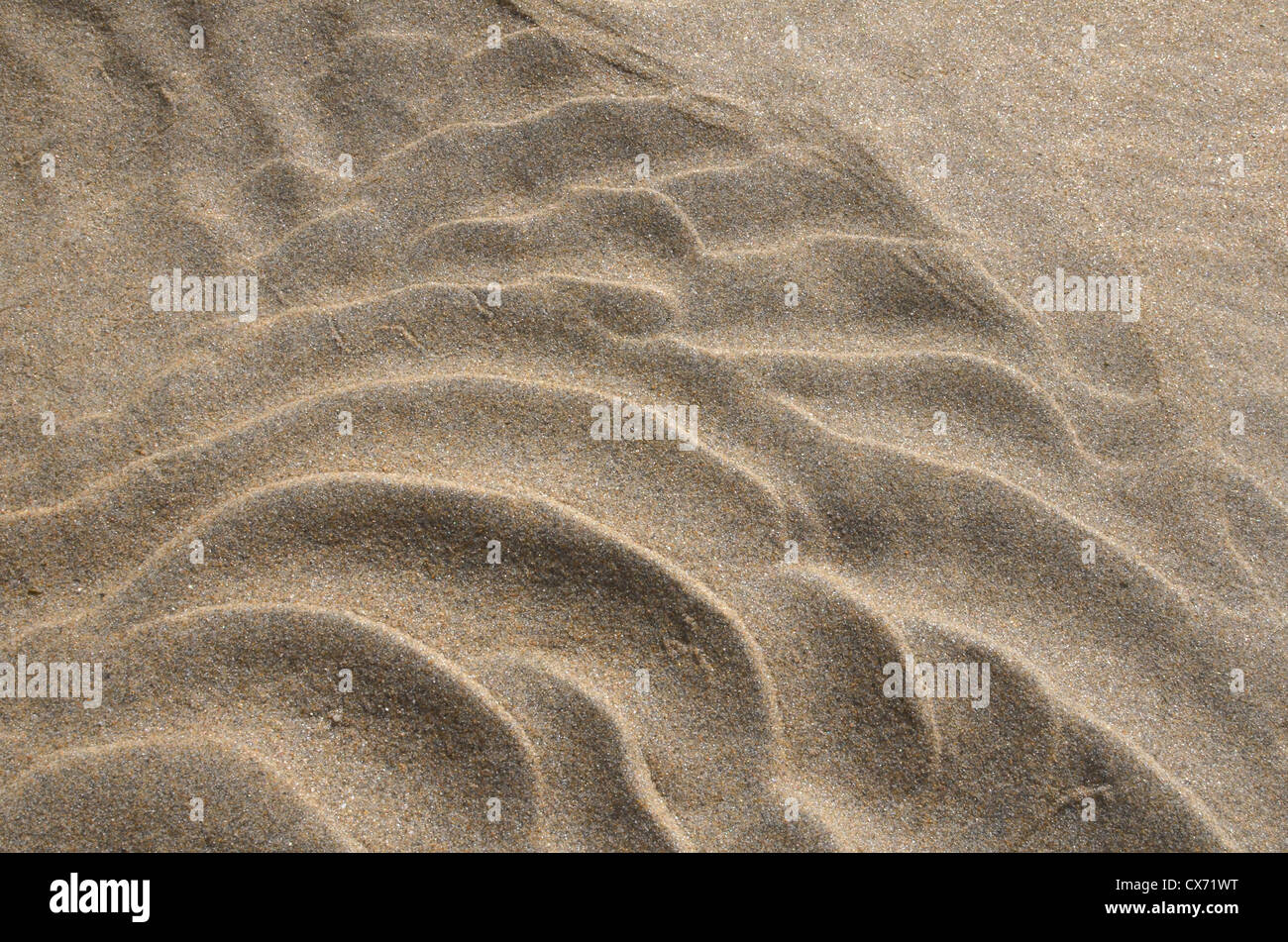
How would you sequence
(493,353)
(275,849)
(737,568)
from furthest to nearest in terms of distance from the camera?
(493,353), (737,568), (275,849)

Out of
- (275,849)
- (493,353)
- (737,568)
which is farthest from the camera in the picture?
(493,353)

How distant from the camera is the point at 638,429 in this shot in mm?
2428

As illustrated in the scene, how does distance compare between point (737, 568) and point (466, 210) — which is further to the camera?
point (466, 210)

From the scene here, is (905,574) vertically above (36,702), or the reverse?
(905,574)

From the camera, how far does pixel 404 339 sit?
249 cm

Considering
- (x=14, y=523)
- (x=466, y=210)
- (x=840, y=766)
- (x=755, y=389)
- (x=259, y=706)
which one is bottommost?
(x=840, y=766)

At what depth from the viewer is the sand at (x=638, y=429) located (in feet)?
7.28

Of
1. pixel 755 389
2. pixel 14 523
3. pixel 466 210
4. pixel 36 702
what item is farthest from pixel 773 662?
pixel 14 523

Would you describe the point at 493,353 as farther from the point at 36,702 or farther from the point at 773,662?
the point at 36,702

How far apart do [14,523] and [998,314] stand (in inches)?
105

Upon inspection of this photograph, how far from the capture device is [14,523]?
Answer: 7.69 feet

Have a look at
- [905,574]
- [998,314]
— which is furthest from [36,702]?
[998,314]

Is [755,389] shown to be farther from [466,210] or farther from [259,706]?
[259,706]

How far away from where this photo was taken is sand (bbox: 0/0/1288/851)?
2219mm
